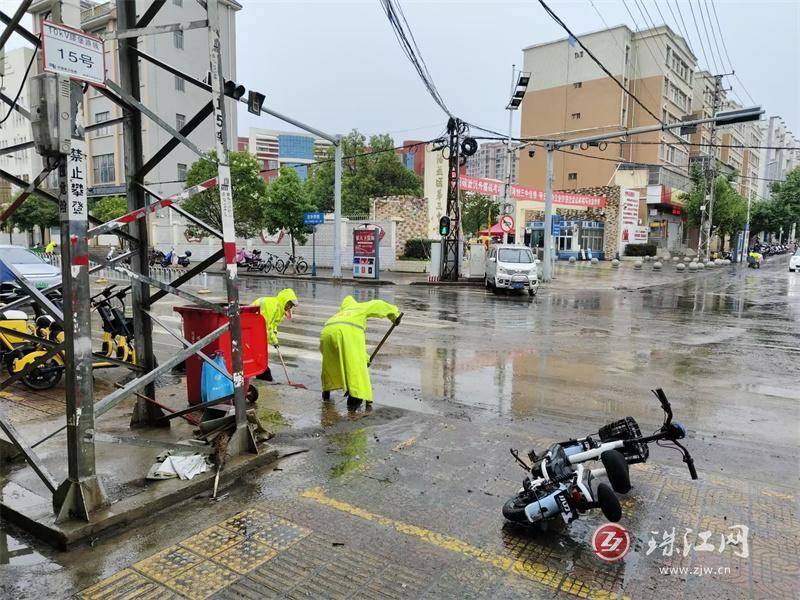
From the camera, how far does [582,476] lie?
143 inches

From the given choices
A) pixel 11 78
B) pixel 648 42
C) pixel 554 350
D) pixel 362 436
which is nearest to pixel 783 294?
pixel 554 350

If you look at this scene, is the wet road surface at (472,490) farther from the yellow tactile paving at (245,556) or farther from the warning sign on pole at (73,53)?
the warning sign on pole at (73,53)

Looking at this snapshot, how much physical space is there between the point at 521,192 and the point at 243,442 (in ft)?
112

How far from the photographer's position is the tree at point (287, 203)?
1221 inches

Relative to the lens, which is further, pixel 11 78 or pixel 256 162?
pixel 11 78

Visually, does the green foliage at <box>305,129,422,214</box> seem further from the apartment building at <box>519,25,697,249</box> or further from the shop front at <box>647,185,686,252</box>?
the shop front at <box>647,185,686,252</box>

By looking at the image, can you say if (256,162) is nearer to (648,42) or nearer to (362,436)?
(362,436)

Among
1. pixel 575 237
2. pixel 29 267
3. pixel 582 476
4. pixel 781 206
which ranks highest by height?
pixel 781 206

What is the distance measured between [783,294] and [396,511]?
24402 mm

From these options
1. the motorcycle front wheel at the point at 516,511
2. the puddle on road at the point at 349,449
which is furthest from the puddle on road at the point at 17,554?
the motorcycle front wheel at the point at 516,511

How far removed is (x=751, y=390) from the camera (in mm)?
7887

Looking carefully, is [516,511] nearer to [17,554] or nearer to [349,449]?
[349,449]

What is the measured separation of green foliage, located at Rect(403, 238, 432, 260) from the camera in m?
32.6

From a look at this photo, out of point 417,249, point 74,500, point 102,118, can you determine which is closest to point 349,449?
point 74,500
